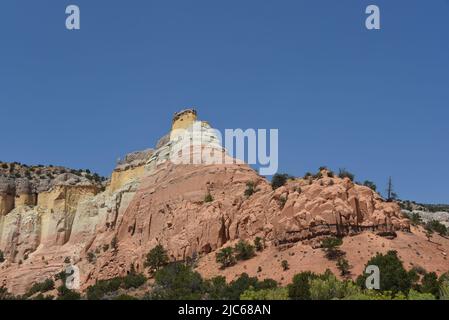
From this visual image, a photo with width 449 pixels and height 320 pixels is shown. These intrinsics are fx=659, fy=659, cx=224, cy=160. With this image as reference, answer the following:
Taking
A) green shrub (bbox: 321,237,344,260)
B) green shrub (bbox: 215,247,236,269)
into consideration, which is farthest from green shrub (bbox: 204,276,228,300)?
green shrub (bbox: 321,237,344,260)

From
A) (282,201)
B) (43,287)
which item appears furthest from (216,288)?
(43,287)

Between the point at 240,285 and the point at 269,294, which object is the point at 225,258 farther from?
the point at 269,294

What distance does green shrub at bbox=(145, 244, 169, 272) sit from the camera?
54.9m

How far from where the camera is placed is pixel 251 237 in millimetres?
53594

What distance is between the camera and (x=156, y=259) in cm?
5509

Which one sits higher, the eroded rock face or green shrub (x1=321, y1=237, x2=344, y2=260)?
the eroded rock face

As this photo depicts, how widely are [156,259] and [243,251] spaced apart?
8370 millimetres

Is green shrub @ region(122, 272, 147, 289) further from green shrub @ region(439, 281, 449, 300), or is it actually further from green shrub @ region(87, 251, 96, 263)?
green shrub @ region(439, 281, 449, 300)

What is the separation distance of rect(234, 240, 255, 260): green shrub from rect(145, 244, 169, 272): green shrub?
6.99m

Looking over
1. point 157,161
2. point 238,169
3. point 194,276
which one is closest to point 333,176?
point 238,169

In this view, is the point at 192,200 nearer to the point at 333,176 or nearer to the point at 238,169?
the point at 238,169

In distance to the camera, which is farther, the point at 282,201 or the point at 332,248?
the point at 282,201

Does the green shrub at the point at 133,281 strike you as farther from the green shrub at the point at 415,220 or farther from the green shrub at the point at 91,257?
the green shrub at the point at 415,220

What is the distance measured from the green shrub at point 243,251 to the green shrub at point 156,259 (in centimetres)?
699
